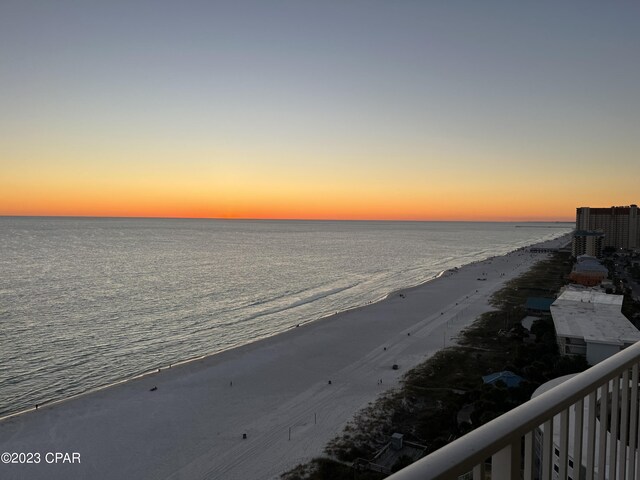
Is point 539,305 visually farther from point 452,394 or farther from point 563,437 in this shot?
point 563,437

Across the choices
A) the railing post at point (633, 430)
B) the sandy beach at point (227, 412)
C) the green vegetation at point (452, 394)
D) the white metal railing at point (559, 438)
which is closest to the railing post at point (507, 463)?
the white metal railing at point (559, 438)

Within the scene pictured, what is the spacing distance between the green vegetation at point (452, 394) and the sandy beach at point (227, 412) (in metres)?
0.83

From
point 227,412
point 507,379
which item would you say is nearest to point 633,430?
point 507,379

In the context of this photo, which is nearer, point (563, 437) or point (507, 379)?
point (563, 437)

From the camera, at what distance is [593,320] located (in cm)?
2534

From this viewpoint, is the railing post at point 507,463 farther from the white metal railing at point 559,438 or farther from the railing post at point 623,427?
the railing post at point 623,427

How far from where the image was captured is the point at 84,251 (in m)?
89.9

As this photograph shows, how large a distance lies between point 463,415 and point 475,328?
15.1 meters

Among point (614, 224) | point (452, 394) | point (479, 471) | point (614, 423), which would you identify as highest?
point (479, 471)

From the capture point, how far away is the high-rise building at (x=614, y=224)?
9012cm

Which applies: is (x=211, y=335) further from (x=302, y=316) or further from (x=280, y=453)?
(x=280, y=453)

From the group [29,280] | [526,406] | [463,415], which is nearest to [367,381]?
[463,415]

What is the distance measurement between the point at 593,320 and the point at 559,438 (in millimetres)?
28066

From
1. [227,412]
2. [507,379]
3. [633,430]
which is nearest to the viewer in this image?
[633,430]
